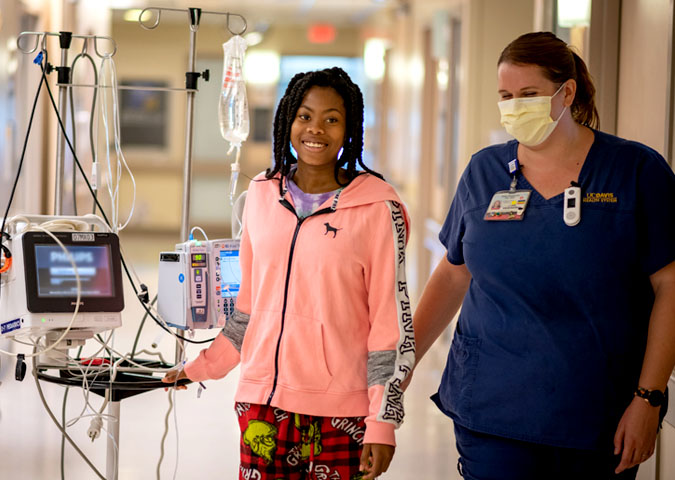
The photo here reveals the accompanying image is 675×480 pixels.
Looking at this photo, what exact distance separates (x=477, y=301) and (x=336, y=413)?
0.39 m

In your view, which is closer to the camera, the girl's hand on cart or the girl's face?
the girl's hand on cart

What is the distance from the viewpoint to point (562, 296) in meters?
1.84

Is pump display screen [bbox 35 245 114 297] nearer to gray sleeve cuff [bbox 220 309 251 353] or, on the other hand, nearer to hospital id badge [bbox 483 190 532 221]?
gray sleeve cuff [bbox 220 309 251 353]

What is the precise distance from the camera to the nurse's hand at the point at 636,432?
1784mm

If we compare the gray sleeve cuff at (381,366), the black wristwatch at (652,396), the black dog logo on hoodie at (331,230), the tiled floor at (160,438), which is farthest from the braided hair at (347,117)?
the tiled floor at (160,438)

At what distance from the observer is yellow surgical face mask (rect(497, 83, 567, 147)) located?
75.0 inches

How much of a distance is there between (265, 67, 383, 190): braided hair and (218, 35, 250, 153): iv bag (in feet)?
1.86

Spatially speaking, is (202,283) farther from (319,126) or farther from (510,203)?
(510,203)

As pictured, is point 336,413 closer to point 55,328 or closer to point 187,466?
point 55,328

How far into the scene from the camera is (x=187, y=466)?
3.88m

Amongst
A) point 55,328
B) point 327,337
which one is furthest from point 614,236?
point 55,328

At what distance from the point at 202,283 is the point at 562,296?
100cm

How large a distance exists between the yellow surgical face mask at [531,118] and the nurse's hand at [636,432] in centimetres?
59

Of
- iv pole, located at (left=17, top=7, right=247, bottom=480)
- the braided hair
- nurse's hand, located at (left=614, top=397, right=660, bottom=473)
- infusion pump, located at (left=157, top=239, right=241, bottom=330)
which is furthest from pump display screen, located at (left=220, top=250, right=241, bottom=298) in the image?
nurse's hand, located at (left=614, top=397, right=660, bottom=473)
